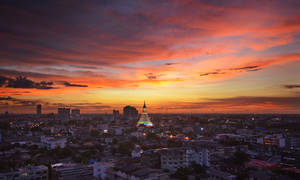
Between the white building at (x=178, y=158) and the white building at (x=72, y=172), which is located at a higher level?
the white building at (x=178, y=158)

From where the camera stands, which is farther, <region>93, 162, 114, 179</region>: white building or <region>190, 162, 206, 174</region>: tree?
<region>190, 162, 206, 174</region>: tree

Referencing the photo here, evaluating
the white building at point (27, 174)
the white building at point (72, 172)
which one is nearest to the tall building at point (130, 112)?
the white building at point (72, 172)

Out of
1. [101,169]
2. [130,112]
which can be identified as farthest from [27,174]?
[130,112]

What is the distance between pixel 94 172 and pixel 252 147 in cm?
1172

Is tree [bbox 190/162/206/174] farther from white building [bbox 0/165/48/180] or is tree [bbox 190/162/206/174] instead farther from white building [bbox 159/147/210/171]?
white building [bbox 0/165/48/180]

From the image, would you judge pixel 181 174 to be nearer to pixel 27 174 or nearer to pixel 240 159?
pixel 240 159

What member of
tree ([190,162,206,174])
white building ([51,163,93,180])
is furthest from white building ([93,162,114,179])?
tree ([190,162,206,174])

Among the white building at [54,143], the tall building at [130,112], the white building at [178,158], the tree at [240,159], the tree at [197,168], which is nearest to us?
the tree at [197,168]

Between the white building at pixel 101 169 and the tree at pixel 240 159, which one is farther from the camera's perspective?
the tree at pixel 240 159

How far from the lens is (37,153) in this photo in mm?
15578

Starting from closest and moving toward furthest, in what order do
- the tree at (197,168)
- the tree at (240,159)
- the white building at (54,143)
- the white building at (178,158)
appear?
the tree at (197,168) < the white building at (178,158) < the tree at (240,159) < the white building at (54,143)

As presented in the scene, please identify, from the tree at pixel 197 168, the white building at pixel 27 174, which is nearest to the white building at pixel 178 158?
the tree at pixel 197 168

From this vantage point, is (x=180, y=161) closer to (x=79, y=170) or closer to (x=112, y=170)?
(x=112, y=170)

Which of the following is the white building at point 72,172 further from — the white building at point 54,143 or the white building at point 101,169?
the white building at point 54,143
